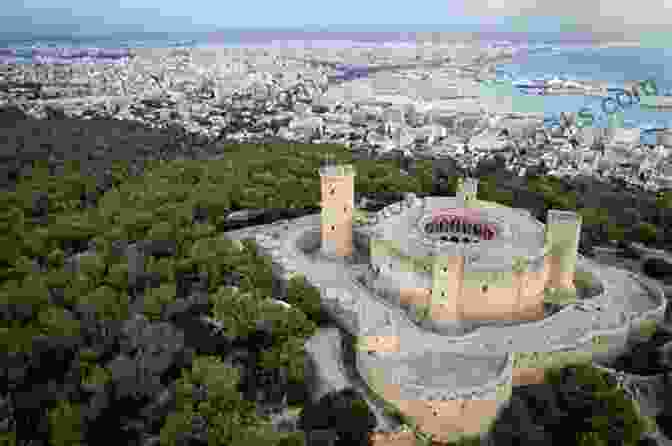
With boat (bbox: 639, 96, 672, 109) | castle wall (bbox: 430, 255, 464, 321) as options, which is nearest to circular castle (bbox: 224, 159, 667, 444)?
castle wall (bbox: 430, 255, 464, 321)

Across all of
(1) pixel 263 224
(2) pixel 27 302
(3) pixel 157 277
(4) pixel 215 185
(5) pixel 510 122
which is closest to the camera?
(2) pixel 27 302

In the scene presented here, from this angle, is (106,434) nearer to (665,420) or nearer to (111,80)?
(665,420)

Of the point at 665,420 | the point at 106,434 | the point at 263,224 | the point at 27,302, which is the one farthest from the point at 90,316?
the point at 665,420

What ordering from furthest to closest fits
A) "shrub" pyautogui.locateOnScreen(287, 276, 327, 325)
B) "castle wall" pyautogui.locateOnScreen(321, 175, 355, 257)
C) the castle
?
"castle wall" pyautogui.locateOnScreen(321, 175, 355, 257) → "shrub" pyautogui.locateOnScreen(287, 276, 327, 325) → the castle

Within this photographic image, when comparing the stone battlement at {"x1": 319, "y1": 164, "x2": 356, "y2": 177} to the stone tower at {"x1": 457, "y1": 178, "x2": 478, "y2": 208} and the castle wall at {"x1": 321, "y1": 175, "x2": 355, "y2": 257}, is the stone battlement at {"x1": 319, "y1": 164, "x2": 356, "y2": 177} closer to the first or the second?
the castle wall at {"x1": 321, "y1": 175, "x2": 355, "y2": 257}

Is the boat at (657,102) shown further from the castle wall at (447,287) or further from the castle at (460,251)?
the castle wall at (447,287)

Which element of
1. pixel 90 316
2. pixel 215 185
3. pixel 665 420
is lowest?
pixel 665 420
